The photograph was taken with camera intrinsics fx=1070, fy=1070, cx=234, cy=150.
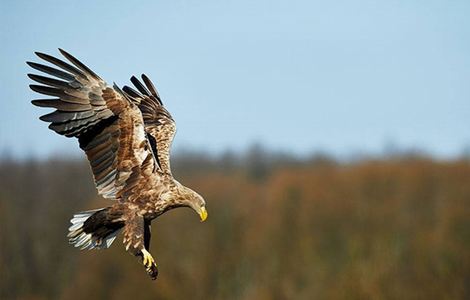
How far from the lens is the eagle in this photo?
35.2ft

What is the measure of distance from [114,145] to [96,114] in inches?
14.7

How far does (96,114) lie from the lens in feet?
35.5

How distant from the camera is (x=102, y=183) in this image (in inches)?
439

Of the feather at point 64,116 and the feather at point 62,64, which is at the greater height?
the feather at point 62,64

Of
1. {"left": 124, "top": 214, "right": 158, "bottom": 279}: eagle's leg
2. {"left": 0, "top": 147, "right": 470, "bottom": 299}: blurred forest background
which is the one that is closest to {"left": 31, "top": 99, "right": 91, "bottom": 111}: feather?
{"left": 124, "top": 214, "right": 158, "bottom": 279}: eagle's leg

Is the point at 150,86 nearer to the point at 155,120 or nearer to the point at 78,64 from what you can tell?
the point at 155,120

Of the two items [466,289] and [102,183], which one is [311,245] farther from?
[102,183]

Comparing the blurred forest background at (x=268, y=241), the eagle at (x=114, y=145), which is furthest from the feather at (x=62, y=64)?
the blurred forest background at (x=268, y=241)

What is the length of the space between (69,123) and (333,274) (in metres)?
33.3

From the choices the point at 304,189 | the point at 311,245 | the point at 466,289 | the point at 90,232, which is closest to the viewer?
the point at 90,232

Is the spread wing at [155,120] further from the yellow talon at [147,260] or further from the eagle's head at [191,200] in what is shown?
the yellow talon at [147,260]

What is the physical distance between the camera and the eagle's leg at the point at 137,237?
34.2 feet

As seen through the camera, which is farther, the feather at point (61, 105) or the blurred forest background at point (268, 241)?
the blurred forest background at point (268, 241)

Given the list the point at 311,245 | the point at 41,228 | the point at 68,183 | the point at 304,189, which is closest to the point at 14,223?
the point at 41,228
